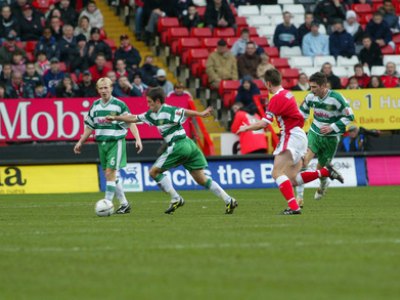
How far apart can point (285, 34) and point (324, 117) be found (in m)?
11.8

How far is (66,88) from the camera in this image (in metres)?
26.4

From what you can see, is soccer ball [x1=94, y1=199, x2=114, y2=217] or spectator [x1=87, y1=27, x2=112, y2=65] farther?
spectator [x1=87, y1=27, x2=112, y2=65]

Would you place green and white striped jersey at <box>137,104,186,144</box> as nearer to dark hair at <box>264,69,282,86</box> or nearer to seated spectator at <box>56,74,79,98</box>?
dark hair at <box>264,69,282,86</box>

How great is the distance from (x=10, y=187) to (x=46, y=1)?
7.88 metres

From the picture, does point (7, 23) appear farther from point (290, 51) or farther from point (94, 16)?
point (290, 51)

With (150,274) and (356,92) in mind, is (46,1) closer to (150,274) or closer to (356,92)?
(356,92)

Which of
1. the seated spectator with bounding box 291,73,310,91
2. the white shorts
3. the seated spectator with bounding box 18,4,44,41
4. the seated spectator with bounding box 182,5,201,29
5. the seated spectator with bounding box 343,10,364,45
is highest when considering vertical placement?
the seated spectator with bounding box 18,4,44,41

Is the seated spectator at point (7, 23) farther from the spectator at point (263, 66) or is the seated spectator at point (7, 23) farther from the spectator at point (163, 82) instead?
the spectator at point (263, 66)

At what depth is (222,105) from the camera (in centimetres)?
2858

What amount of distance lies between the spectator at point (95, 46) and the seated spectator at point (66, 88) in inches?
59.0

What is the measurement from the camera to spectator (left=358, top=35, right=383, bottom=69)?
30.8m

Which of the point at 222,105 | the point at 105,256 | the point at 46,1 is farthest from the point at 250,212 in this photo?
the point at 46,1

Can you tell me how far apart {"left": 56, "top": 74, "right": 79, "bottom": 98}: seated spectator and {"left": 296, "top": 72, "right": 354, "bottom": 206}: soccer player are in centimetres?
785

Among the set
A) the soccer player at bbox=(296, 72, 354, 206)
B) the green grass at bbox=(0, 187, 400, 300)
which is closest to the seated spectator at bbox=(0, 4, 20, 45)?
the soccer player at bbox=(296, 72, 354, 206)
